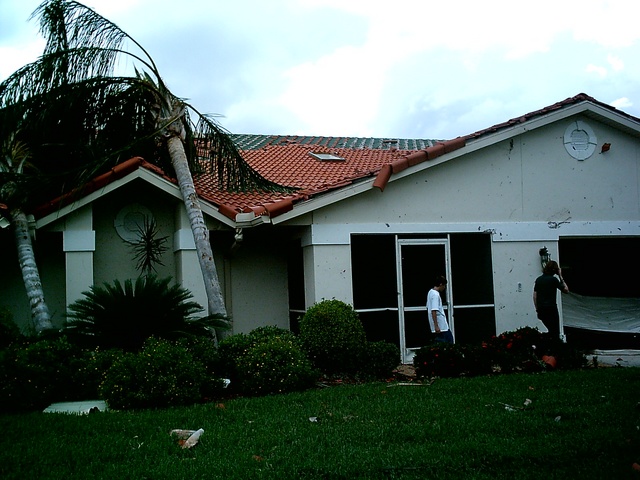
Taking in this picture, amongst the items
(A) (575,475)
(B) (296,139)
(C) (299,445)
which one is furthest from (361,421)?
(B) (296,139)

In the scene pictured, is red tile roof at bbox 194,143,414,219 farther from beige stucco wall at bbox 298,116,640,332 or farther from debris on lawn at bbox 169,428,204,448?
debris on lawn at bbox 169,428,204,448

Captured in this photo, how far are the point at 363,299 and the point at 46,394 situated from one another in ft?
20.7

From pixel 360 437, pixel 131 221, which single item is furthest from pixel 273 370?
pixel 131 221

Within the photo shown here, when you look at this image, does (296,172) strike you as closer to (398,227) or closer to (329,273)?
(398,227)

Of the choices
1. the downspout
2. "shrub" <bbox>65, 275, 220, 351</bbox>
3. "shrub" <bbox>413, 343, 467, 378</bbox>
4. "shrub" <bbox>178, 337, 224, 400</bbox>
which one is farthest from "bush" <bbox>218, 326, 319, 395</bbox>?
the downspout

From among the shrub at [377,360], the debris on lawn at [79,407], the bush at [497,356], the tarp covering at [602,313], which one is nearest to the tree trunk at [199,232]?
the shrub at [377,360]

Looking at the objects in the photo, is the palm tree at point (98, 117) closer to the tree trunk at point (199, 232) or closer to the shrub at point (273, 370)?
the tree trunk at point (199, 232)

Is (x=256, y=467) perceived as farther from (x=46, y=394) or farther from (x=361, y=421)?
(x=46, y=394)

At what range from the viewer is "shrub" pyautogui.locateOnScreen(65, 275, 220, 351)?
10258 mm

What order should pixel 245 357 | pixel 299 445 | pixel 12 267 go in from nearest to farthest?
1. pixel 299 445
2. pixel 245 357
3. pixel 12 267

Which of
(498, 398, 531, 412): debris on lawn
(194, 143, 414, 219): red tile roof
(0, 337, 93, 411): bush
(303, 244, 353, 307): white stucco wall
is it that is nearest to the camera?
(498, 398, 531, 412): debris on lawn

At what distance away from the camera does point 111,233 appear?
13.3 meters

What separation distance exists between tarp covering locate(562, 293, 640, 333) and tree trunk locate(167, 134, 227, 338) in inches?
319

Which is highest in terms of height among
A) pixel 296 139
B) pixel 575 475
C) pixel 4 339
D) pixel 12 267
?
pixel 296 139
